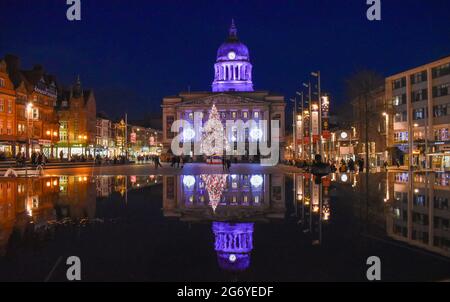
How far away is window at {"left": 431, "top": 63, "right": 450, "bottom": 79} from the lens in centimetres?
7312

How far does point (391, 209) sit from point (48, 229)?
1026cm

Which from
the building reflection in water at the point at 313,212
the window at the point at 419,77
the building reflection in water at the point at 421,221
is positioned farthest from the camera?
the window at the point at 419,77

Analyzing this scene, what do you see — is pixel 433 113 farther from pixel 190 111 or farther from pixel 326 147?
pixel 190 111

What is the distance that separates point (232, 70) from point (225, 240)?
16090 centimetres

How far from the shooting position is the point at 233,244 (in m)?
10.3

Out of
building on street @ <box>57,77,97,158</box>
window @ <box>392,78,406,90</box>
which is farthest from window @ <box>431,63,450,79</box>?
building on street @ <box>57,77,97,158</box>

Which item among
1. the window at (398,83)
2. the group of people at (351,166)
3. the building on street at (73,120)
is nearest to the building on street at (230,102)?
the building on street at (73,120)

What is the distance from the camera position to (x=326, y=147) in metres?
119

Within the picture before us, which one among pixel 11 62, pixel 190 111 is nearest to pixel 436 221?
pixel 11 62

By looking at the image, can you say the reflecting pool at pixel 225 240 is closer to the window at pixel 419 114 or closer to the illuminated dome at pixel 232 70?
the window at pixel 419 114

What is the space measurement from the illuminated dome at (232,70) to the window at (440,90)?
94.5 m

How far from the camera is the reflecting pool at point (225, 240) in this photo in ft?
26.0

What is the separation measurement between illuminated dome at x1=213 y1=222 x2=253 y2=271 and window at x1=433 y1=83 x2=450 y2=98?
68.0 metres

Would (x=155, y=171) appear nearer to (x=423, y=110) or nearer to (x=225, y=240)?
(x=423, y=110)
